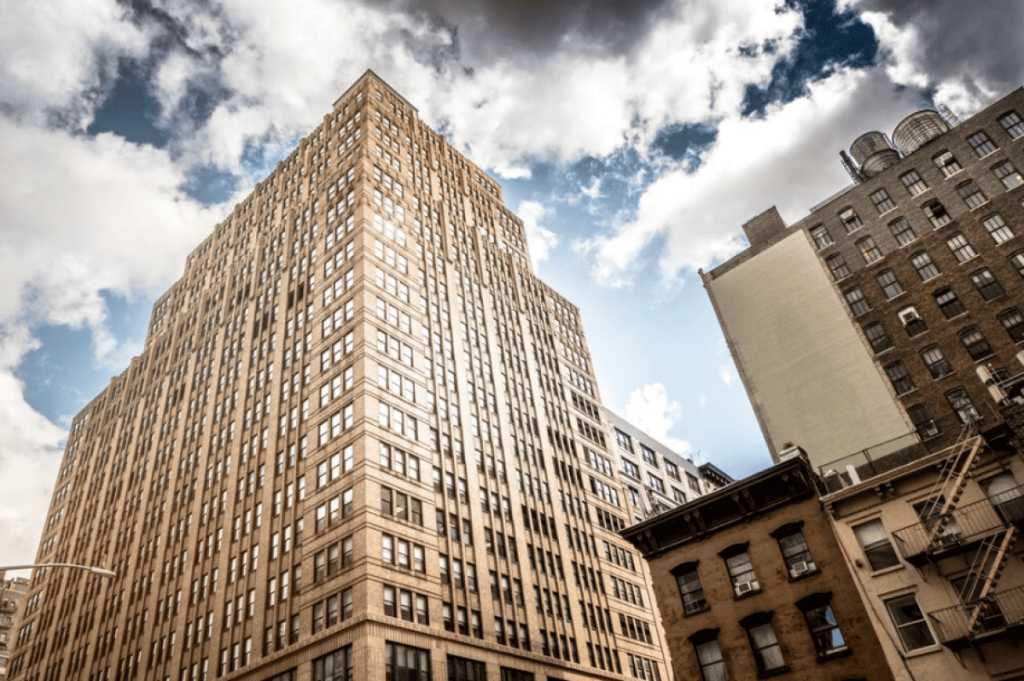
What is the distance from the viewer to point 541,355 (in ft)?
266

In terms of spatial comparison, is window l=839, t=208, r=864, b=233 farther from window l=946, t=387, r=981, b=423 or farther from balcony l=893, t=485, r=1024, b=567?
balcony l=893, t=485, r=1024, b=567

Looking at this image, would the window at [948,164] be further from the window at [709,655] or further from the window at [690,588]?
the window at [709,655]

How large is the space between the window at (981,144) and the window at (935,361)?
13.8 meters

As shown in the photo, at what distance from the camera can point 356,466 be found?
161ft

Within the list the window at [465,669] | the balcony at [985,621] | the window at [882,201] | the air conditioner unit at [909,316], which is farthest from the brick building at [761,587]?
the window at [882,201]

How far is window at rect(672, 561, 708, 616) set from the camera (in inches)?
1364

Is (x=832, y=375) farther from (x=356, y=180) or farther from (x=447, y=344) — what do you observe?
(x=356, y=180)

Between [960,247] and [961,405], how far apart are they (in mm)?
10176

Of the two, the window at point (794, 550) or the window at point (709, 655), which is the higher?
the window at point (794, 550)

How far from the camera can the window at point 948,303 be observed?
4025 cm

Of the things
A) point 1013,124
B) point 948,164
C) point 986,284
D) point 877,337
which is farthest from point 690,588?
point 1013,124

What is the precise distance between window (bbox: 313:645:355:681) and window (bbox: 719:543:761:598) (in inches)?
891

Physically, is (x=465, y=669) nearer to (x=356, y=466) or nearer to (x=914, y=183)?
(x=356, y=466)

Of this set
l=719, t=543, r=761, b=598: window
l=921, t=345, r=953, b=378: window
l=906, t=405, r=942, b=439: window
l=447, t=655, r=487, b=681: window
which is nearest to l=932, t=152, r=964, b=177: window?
l=921, t=345, r=953, b=378: window
